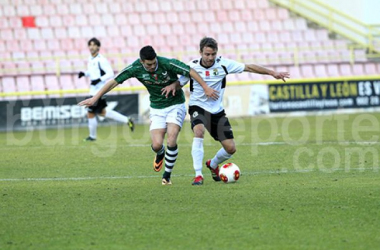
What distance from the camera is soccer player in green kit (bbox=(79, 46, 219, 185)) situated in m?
9.83

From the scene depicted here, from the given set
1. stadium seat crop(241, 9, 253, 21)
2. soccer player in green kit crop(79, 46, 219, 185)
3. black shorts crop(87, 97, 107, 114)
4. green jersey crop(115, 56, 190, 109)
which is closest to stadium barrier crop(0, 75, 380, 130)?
black shorts crop(87, 97, 107, 114)

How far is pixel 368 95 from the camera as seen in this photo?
80.6ft

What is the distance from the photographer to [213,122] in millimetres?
10227

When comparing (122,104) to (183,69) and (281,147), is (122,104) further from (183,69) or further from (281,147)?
(183,69)

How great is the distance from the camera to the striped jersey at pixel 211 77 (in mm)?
10172

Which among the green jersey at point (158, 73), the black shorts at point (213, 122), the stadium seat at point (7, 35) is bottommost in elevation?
the black shorts at point (213, 122)

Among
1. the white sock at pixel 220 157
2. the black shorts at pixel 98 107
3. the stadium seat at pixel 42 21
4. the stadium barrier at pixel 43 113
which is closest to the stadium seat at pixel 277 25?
the stadium seat at pixel 42 21

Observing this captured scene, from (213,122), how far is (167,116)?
638 mm

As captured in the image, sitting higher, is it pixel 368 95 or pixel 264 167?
pixel 368 95

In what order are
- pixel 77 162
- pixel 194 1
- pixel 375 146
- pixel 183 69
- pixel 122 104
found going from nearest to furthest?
pixel 183 69 < pixel 77 162 < pixel 375 146 < pixel 122 104 < pixel 194 1

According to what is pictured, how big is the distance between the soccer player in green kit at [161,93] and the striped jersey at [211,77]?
0.26 m

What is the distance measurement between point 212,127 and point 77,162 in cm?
384

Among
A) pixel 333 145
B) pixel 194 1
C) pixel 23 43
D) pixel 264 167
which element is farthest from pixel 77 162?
pixel 194 1

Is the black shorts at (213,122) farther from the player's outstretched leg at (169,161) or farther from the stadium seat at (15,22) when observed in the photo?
the stadium seat at (15,22)
